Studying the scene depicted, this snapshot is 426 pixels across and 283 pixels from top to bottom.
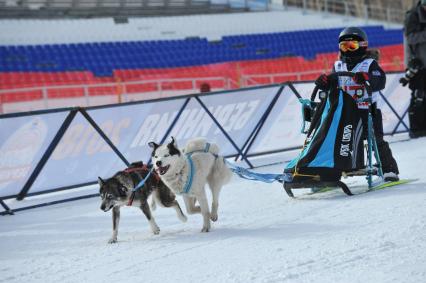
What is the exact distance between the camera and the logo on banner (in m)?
8.88

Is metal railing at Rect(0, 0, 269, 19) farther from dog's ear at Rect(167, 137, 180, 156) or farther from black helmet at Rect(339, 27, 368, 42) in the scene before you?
dog's ear at Rect(167, 137, 180, 156)

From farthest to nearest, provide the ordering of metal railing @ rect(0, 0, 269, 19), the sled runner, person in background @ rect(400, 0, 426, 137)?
metal railing @ rect(0, 0, 269, 19) < person in background @ rect(400, 0, 426, 137) < the sled runner

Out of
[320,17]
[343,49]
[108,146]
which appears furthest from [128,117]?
[320,17]

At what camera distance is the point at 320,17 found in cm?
3359

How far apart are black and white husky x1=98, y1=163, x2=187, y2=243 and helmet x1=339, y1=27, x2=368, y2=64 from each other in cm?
227

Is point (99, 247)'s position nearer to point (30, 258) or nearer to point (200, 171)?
point (30, 258)

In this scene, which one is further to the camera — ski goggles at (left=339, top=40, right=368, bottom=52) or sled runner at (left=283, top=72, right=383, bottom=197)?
ski goggles at (left=339, top=40, right=368, bottom=52)

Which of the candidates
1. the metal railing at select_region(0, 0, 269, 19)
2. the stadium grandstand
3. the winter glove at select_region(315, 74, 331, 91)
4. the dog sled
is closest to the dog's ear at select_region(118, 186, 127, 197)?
the dog sled

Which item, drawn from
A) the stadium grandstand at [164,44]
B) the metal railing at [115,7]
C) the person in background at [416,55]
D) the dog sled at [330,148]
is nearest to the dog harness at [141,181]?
the dog sled at [330,148]

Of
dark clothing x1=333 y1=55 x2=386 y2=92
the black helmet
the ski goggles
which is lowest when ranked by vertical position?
dark clothing x1=333 y1=55 x2=386 y2=92

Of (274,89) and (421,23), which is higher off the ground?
(421,23)

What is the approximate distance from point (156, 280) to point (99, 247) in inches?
63.6

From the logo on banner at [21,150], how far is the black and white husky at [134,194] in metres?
2.55

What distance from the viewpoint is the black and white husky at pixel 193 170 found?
6.34 meters
